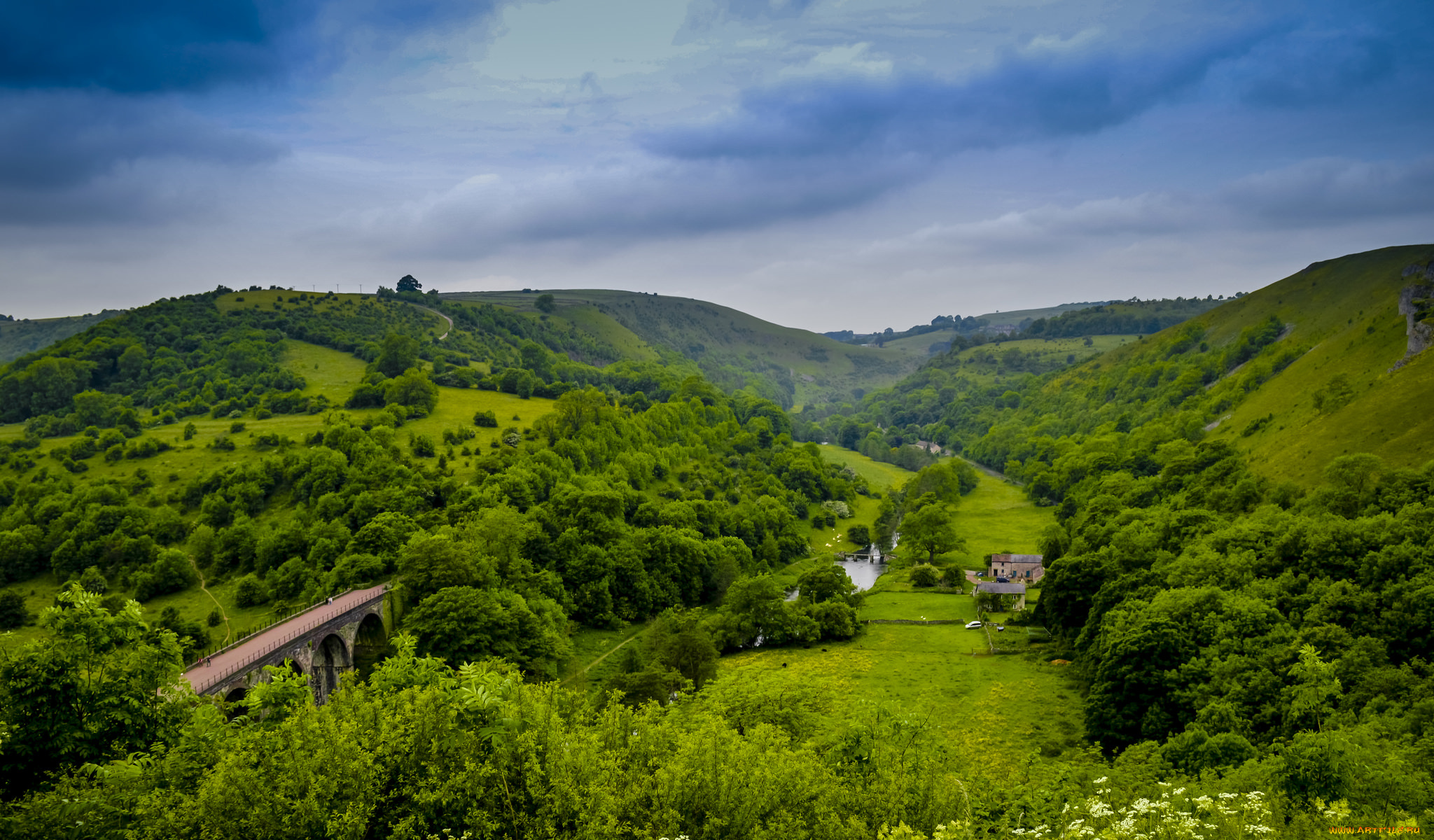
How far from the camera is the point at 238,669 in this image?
45.9 m

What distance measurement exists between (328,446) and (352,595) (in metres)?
38.5

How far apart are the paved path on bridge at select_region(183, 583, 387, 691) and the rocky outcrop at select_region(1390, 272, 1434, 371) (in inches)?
4391

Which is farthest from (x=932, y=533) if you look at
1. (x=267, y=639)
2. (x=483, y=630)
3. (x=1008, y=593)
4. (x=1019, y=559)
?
(x=267, y=639)

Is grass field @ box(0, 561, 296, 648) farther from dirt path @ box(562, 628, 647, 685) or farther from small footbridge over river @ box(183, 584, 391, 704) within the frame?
dirt path @ box(562, 628, 647, 685)

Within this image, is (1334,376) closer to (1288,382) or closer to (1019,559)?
(1288,382)

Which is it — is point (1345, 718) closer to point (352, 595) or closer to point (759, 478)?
point (352, 595)

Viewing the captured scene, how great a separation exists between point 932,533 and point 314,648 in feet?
270

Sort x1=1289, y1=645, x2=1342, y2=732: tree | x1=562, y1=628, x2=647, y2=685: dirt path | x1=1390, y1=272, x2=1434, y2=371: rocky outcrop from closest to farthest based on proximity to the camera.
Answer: x1=1289, y1=645, x2=1342, y2=732: tree < x1=562, y1=628, x2=647, y2=685: dirt path < x1=1390, y1=272, x2=1434, y2=371: rocky outcrop

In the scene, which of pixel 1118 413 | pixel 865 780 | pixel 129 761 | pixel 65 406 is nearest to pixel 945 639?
pixel 865 780

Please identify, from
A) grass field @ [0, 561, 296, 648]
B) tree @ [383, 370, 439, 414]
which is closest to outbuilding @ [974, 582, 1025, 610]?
grass field @ [0, 561, 296, 648]

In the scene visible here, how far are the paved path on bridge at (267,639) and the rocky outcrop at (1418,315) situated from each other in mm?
111536

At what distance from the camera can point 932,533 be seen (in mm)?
109250

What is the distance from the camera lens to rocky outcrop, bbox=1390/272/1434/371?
271 feet

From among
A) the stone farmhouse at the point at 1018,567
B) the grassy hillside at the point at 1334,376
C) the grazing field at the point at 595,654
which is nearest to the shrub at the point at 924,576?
the stone farmhouse at the point at 1018,567
